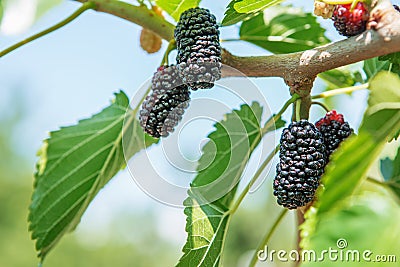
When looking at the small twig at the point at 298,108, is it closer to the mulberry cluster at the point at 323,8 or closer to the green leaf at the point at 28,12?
the mulberry cluster at the point at 323,8

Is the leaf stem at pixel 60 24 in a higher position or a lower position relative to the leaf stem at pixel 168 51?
higher

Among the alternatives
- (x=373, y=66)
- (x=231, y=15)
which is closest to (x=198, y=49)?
(x=231, y=15)

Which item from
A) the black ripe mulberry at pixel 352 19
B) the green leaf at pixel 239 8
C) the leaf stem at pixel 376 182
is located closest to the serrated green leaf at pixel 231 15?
the green leaf at pixel 239 8

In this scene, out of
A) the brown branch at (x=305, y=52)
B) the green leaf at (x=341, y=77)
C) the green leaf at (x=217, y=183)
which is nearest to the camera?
the brown branch at (x=305, y=52)

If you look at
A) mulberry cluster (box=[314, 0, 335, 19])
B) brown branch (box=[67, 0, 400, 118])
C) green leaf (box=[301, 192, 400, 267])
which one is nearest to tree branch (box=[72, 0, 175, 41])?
brown branch (box=[67, 0, 400, 118])

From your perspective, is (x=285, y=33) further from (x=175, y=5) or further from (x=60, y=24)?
(x=60, y=24)

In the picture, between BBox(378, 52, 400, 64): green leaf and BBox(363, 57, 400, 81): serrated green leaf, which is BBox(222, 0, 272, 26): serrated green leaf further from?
BBox(363, 57, 400, 81): serrated green leaf
